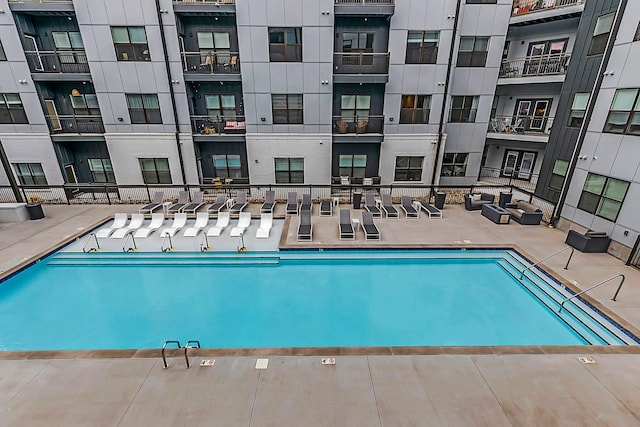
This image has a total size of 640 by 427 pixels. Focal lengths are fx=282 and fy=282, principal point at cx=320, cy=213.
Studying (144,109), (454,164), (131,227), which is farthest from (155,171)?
(454,164)

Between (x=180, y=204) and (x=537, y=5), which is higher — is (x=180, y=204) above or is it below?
below

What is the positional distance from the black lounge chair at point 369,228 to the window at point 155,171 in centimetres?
1068

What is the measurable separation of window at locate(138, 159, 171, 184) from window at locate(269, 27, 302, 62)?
25.4 ft

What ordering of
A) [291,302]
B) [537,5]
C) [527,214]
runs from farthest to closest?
[537,5] < [527,214] < [291,302]

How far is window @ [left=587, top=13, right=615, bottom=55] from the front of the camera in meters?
9.88

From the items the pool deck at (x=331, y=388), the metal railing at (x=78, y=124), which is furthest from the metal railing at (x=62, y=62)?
the pool deck at (x=331, y=388)

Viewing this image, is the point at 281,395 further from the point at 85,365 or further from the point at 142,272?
the point at 142,272

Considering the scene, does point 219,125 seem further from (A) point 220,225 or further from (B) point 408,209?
(B) point 408,209

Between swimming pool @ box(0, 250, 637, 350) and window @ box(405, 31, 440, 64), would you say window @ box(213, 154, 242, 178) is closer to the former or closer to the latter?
swimming pool @ box(0, 250, 637, 350)

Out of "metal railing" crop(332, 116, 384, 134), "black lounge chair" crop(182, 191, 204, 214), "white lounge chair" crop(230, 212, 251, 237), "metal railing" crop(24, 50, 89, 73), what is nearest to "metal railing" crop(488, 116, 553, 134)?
"metal railing" crop(332, 116, 384, 134)

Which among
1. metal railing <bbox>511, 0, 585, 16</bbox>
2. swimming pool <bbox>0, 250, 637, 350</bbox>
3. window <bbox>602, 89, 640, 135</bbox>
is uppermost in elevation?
metal railing <bbox>511, 0, 585, 16</bbox>

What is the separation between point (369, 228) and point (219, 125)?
9.45 m

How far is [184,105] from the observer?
45.7ft

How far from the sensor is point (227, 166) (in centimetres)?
1562
